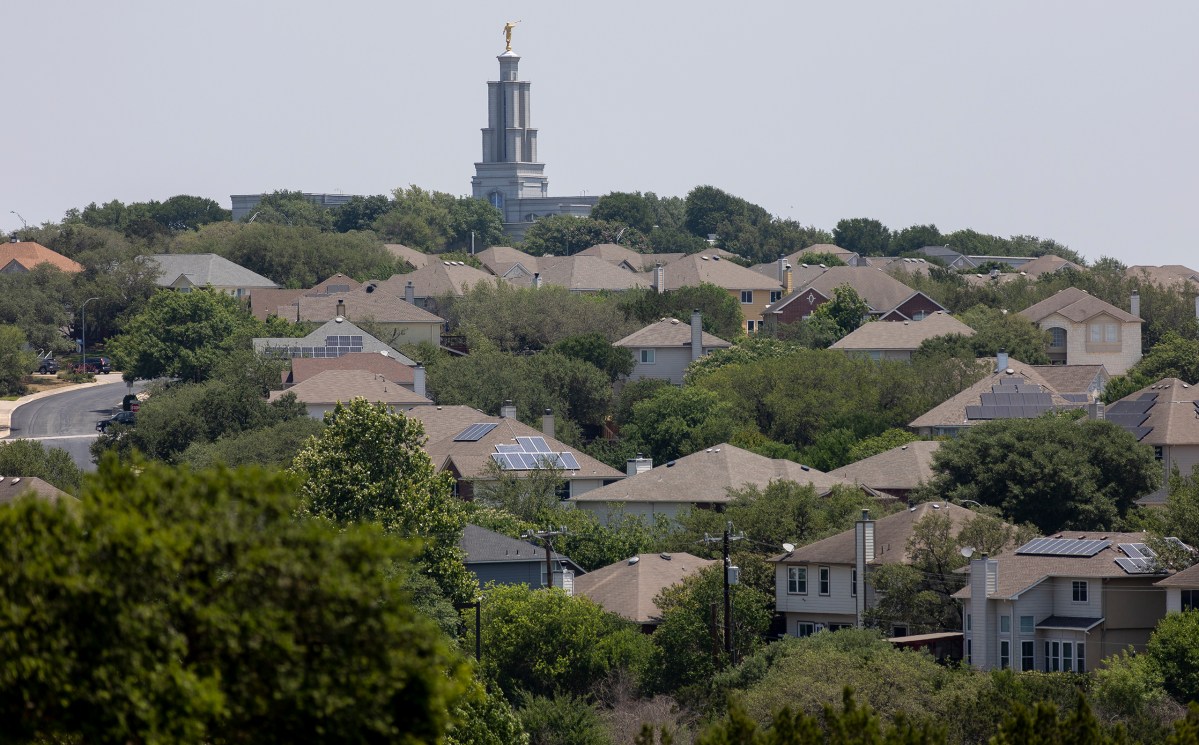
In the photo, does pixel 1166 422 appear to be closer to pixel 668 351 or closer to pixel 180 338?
pixel 668 351

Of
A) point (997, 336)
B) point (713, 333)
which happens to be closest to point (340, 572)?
point (997, 336)

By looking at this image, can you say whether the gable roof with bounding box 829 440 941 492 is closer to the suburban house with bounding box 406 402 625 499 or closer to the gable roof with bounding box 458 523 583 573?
the suburban house with bounding box 406 402 625 499

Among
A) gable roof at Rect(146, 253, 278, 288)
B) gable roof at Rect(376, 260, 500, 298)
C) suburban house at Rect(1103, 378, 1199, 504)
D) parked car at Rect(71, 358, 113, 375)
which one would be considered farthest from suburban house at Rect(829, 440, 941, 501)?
gable roof at Rect(146, 253, 278, 288)

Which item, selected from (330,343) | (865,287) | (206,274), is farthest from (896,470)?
(206,274)

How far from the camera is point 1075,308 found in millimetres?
101312

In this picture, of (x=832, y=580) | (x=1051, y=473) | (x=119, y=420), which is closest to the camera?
(x=832, y=580)

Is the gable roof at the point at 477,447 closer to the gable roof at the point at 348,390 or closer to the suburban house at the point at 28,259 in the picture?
the gable roof at the point at 348,390

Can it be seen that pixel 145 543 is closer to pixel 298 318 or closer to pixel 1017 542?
pixel 1017 542

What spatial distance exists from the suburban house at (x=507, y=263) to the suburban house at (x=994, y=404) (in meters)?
55.0

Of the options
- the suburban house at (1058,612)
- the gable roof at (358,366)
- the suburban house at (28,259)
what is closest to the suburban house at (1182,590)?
the suburban house at (1058,612)

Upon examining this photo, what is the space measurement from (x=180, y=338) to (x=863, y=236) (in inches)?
3741

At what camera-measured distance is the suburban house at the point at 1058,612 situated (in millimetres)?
48125

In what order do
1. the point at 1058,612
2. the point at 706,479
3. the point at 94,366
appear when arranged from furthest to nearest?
the point at 94,366, the point at 706,479, the point at 1058,612

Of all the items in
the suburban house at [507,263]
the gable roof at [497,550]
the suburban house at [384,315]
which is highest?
the suburban house at [507,263]
